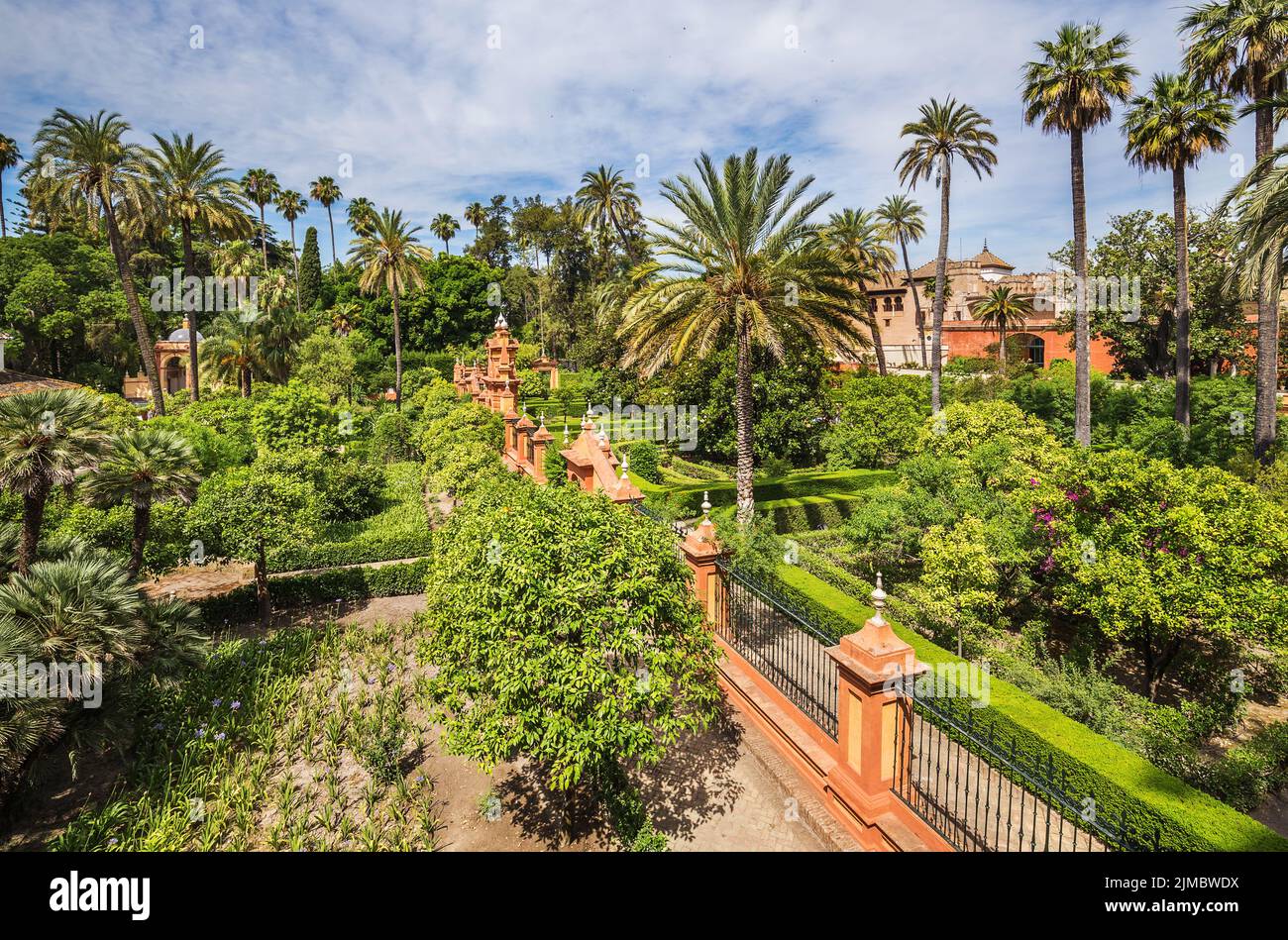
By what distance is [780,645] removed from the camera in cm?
1116

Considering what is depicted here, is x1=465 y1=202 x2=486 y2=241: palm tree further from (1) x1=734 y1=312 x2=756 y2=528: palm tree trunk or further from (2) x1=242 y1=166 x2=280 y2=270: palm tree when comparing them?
(1) x1=734 y1=312 x2=756 y2=528: palm tree trunk

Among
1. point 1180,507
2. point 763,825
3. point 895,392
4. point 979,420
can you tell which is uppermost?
point 895,392

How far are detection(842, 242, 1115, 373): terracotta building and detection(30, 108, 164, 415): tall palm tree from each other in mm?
49467

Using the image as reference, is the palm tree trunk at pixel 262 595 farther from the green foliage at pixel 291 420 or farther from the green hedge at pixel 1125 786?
the green hedge at pixel 1125 786

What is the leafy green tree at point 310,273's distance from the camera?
6588 cm

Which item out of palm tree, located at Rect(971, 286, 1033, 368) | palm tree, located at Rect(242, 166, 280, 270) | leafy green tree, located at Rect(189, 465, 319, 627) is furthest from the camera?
palm tree, located at Rect(242, 166, 280, 270)

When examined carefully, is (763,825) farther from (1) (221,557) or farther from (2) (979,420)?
(2) (979,420)

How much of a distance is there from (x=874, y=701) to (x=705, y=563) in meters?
4.44

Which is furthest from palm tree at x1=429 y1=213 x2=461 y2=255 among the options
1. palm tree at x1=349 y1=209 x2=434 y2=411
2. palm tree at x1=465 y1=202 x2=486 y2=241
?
palm tree at x1=349 y1=209 x2=434 y2=411

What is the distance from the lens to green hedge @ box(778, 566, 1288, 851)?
6.81 metres

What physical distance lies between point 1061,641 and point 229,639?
60.2 ft

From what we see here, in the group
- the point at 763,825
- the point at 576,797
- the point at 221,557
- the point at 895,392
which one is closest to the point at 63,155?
the point at 221,557

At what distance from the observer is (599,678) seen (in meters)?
6.39
